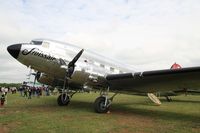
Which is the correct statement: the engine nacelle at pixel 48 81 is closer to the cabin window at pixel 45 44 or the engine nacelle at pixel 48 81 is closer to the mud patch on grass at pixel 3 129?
the cabin window at pixel 45 44

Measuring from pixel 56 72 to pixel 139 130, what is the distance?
24.6 ft

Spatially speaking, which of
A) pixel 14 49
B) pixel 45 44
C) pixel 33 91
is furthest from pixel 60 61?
pixel 33 91

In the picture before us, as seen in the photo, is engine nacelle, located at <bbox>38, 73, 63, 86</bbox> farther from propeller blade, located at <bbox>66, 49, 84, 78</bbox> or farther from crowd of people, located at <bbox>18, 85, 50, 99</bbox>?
crowd of people, located at <bbox>18, 85, 50, 99</bbox>

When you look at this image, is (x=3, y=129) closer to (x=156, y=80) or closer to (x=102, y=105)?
(x=102, y=105)

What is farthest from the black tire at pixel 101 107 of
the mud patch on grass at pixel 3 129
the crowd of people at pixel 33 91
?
the crowd of people at pixel 33 91

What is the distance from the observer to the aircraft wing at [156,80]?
13899mm

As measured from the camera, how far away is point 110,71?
57.0ft

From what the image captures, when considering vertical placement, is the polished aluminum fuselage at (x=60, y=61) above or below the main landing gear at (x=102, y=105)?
above

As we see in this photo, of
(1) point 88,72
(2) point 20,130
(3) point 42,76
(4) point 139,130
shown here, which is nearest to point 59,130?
(2) point 20,130

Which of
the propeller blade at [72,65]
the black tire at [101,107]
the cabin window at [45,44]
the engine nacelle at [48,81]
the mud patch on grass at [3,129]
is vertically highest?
the cabin window at [45,44]

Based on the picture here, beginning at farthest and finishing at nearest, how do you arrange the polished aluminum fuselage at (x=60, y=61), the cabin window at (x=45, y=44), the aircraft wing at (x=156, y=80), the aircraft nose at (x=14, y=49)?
the cabin window at (x=45, y=44) → the polished aluminum fuselage at (x=60, y=61) → the aircraft nose at (x=14, y=49) → the aircraft wing at (x=156, y=80)

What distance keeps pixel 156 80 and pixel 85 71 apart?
13.8ft

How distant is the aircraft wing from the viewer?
13899 millimetres

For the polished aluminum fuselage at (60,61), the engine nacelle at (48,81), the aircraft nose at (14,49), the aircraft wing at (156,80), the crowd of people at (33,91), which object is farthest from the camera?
the crowd of people at (33,91)
